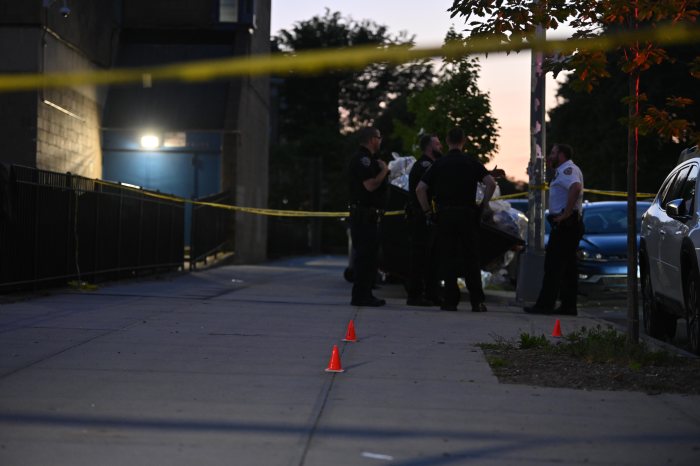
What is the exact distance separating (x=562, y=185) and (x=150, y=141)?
19668mm

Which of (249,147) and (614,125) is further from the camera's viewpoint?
(614,125)

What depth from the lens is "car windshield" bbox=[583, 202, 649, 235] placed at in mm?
17219

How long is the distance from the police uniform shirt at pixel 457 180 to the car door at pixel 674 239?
2.36 metres

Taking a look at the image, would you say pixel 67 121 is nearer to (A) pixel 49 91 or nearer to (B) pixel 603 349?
(A) pixel 49 91

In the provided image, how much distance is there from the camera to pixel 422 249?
1427 cm

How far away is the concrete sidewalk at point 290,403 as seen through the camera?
17.5ft

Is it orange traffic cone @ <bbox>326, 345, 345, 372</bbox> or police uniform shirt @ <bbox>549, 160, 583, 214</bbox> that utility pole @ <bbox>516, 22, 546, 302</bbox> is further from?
orange traffic cone @ <bbox>326, 345, 345, 372</bbox>

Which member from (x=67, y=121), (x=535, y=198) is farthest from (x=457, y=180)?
(x=67, y=121)

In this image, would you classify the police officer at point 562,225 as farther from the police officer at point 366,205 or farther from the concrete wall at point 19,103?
the concrete wall at point 19,103

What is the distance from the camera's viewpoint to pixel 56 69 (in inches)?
984

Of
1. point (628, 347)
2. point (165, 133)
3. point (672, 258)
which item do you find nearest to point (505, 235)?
point (672, 258)

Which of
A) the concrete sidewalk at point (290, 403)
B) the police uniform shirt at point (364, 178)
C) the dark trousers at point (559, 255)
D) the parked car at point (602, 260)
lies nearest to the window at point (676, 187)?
the dark trousers at point (559, 255)

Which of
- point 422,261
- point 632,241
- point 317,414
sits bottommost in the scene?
point 317,414

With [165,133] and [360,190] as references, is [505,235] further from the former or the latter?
[165,133]
